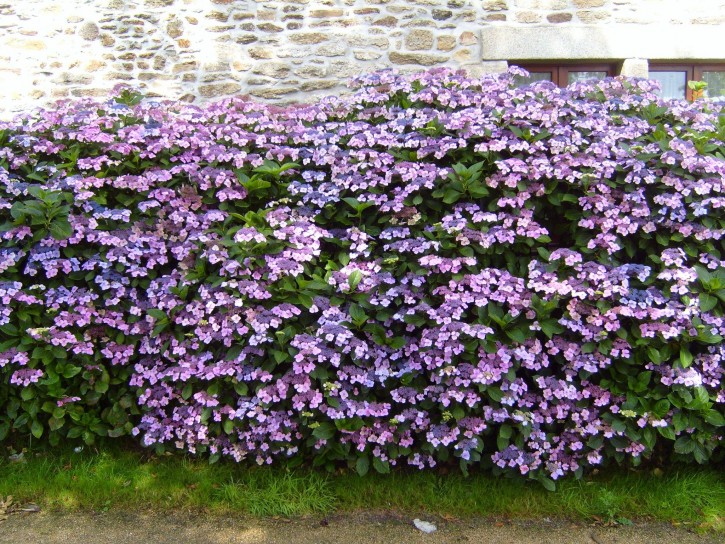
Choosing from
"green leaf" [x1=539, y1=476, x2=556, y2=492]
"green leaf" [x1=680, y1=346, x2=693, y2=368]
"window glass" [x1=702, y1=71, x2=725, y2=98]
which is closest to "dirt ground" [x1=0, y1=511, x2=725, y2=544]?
"green leaf" [x1=539, y1=476, x2=556, y2=492]

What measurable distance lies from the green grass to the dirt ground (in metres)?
0.06

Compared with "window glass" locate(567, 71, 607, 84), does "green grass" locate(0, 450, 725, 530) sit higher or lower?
lower

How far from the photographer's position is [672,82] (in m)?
6.68

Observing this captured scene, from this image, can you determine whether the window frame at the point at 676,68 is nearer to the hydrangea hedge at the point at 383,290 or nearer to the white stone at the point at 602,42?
the white stone at the point at 602,42

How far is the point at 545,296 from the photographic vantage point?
2.92 meters

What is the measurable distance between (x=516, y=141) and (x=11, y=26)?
5686 mm

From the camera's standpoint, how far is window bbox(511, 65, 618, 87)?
6.50 m

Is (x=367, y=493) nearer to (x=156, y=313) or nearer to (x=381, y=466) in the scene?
(x=381, y=466)

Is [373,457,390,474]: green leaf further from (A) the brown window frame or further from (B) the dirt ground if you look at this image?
(A) the brown window frame

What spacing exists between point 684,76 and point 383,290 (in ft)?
17.8

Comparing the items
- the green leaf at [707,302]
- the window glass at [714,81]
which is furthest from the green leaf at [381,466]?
the window glass at [714,81]

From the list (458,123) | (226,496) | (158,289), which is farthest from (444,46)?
(226,496)

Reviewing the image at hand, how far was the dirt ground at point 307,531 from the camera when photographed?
2.77 meters

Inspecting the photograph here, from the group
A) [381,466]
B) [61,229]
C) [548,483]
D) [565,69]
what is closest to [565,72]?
[565,69]
